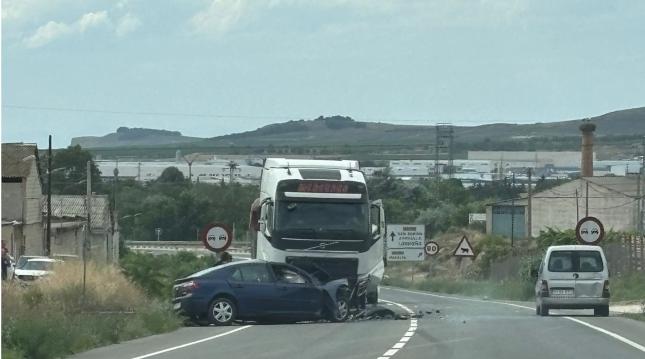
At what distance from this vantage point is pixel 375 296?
3253 centimetres

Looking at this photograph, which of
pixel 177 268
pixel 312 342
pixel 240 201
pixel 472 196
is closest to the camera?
pixel 312 342

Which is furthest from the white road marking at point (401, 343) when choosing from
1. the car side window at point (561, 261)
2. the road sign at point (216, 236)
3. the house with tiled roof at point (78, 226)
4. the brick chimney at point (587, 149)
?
the brick chimney at point (587, 149)

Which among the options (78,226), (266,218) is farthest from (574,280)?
(78,226)

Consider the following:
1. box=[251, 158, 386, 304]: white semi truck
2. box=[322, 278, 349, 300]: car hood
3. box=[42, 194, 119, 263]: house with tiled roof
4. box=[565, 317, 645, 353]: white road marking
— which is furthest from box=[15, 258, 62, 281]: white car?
box=[42, 194, 119, 263]: house with tiled roof

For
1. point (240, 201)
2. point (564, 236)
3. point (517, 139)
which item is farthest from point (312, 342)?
point (517, 139)

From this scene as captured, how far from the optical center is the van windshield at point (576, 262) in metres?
32.4

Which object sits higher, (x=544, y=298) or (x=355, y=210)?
(x=355, y=210)

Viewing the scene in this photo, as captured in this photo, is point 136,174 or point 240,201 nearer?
point 240,201

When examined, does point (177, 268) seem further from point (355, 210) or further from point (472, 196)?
point (472, 196)

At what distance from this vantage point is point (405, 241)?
60.3 m

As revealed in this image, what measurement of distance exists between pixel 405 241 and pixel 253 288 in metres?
33.6

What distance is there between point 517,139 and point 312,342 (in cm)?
18054

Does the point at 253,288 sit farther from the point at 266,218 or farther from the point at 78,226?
the point at 78,226

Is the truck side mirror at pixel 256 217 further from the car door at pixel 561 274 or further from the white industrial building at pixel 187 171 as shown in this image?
the white industrial building at pixel 187 171
